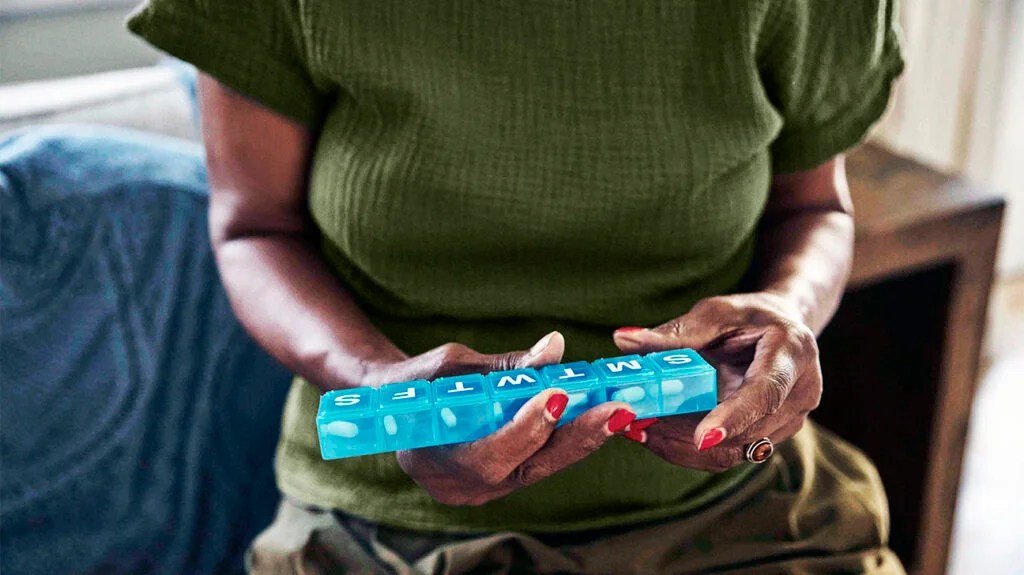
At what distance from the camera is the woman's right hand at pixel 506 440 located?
0.52m

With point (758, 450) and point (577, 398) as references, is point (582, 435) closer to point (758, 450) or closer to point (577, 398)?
point (577, 398)

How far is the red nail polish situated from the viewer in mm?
508

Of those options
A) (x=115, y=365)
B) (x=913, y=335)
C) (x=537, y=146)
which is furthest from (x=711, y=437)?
(x=913, y=335)

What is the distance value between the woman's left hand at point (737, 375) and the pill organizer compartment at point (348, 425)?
159 mm

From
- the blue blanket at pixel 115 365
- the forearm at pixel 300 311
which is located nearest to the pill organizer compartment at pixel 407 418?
the forearm at pixel 300 311

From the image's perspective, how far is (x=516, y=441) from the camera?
0.52m

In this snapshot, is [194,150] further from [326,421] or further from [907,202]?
[907,202]

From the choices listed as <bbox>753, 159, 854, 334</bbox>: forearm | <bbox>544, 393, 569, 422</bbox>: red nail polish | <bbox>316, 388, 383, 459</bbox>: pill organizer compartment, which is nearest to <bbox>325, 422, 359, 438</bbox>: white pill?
<bbox>316, 388, 383, 459</bbox>: pill organizer compartment

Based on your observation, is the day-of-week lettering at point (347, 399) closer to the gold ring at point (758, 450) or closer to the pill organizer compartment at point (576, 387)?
the pill organizer compartment at point (576, 387)

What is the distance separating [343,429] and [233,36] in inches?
12.2

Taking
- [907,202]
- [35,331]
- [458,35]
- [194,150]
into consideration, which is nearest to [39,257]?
[35,331]

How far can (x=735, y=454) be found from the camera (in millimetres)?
601

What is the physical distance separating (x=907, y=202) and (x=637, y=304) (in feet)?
1.64

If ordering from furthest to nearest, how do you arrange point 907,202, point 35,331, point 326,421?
1. point 907,202
2. point 35,331
3. point 326,421
